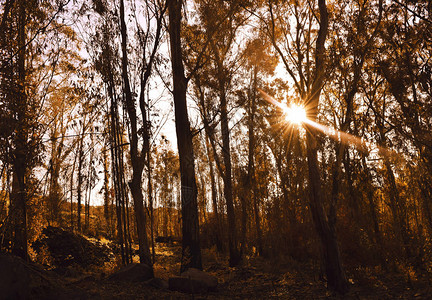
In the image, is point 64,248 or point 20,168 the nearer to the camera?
point 20,168

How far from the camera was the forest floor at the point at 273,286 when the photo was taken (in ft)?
20.5

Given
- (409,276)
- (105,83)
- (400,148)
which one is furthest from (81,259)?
(400,148)

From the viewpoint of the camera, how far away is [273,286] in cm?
810

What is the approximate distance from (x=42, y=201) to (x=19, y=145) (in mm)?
2870

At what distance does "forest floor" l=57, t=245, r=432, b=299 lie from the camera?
246 inches

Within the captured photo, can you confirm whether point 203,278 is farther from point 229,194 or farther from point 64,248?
point 64,248

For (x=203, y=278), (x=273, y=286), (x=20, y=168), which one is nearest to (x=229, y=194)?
(x=273, y=286)

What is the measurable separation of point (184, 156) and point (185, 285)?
11.3ft

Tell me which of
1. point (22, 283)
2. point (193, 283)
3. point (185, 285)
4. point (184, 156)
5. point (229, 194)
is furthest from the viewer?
point (229, 194)

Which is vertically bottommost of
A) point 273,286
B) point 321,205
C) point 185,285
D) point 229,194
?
point 273,286

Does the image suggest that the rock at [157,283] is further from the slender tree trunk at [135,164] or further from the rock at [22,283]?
the rock at [22,283]

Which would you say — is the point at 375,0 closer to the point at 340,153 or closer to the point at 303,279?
the point at 340,153

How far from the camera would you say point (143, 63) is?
33.0 feet

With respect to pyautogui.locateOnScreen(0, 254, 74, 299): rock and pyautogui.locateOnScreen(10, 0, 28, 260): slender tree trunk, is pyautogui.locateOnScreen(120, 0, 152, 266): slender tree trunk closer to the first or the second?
pyautogui.locateOnScreen(10, 0, 28, 260): slender tree trunk
